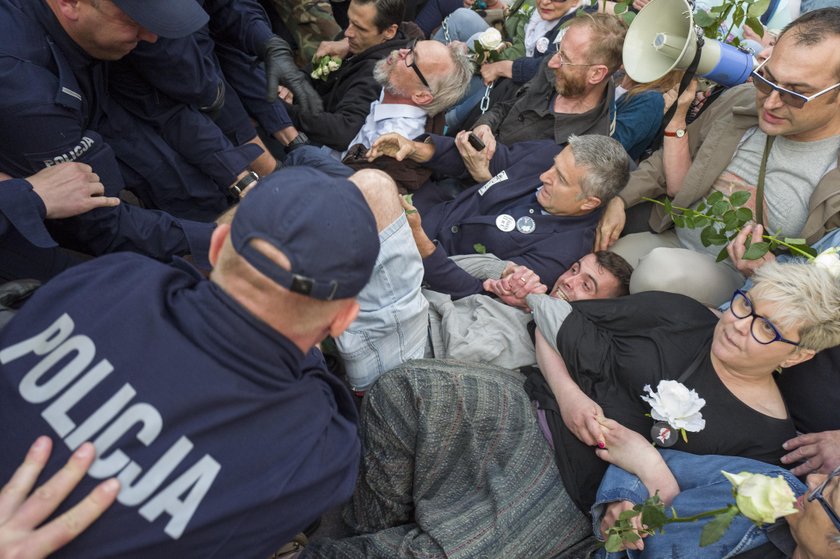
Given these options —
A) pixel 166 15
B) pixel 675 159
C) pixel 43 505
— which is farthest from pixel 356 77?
pixel 43 505

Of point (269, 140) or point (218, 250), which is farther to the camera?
point (269, 140)

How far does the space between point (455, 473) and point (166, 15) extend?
200 cm

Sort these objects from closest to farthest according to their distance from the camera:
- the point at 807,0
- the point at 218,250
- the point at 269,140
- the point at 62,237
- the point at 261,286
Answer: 1. the point at 261,286
2. the point at 218,250
3. the point at 62,237
4. the point at 269,140
5. the point at 807,0

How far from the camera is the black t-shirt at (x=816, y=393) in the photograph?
7.60 feet

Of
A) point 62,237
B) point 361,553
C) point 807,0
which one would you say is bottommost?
point 361,553

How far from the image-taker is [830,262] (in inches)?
86.4

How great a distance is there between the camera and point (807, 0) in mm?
4684

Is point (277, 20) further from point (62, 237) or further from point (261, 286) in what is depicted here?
point (261, 286)

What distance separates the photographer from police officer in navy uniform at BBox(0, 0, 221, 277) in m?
2.12

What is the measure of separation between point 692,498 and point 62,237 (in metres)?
2.57

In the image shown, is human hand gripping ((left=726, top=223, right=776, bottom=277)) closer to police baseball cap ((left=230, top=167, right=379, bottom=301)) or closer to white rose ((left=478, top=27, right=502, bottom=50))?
police baseball cap ((left=230, top=167, right=379, bottom=301))

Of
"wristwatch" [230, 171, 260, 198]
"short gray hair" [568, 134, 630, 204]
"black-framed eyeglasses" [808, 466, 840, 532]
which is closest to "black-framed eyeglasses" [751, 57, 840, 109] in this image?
"short gray hair" [568, 134, 630, 204]

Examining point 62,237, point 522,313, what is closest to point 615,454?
point 522,313

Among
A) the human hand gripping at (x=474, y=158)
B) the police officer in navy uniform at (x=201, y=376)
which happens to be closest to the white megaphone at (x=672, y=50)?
the human hand gripping at (x=474, y=158)
